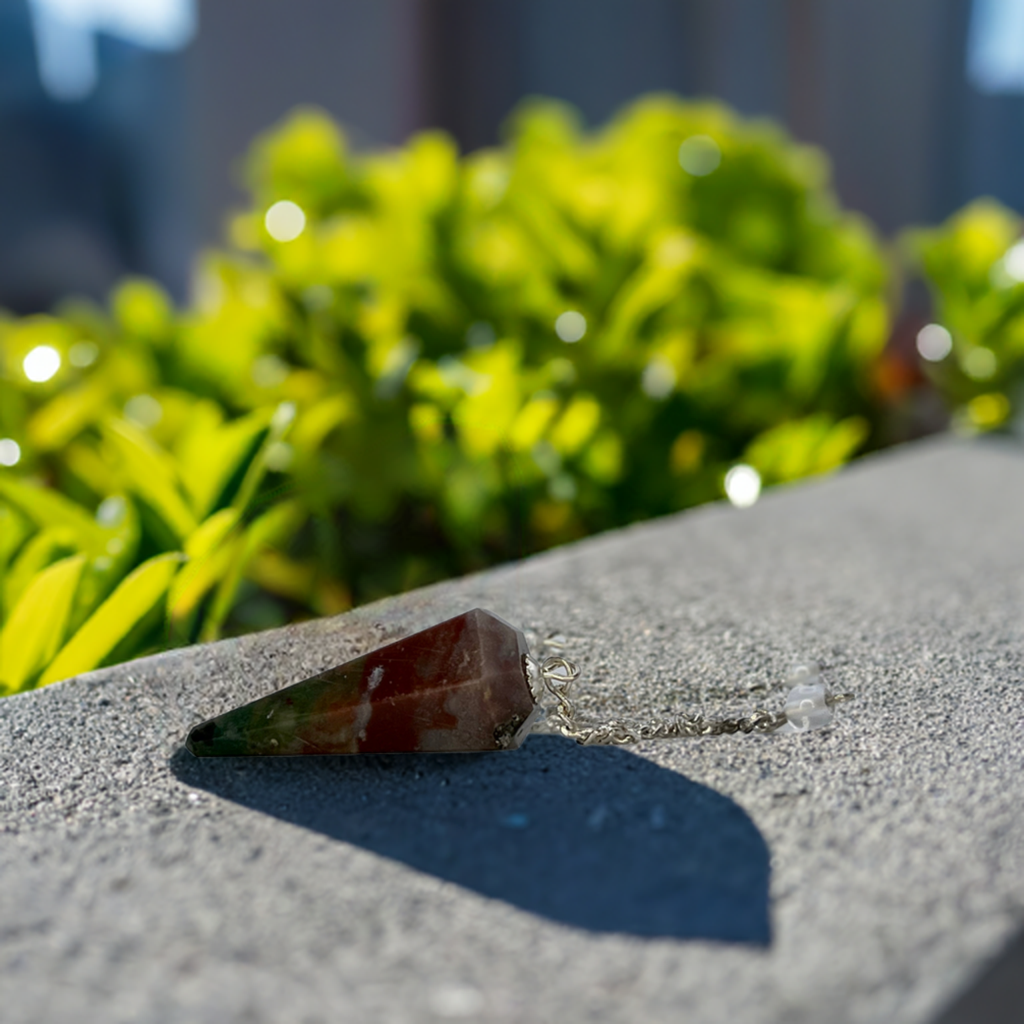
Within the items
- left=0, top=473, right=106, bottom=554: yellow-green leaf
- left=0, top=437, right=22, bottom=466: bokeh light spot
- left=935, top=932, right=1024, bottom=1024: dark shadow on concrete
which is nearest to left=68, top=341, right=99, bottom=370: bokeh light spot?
left=0, top=437, right=22, bottom=466: bokeh light spot

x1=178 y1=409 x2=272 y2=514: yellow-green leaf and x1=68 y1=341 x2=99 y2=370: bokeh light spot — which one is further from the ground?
x1=178 y1=409 x2=272 y2=514: yellow-green leaf

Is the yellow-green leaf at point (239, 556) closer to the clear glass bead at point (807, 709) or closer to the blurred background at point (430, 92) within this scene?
the clear glass bead at point (807, 709)

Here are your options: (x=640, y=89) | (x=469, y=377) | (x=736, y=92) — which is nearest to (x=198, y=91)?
(x=640, y=89)

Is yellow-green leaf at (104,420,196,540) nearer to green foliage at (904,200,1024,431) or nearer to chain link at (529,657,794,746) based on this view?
chain link at (529,657,794,746)

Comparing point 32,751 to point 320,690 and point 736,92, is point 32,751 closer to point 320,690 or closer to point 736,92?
point 320,690

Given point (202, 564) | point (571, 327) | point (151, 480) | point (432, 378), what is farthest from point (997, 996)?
point (571, 327)

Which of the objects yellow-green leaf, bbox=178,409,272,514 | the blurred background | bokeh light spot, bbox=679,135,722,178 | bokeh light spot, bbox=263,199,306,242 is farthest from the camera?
the blurred background
